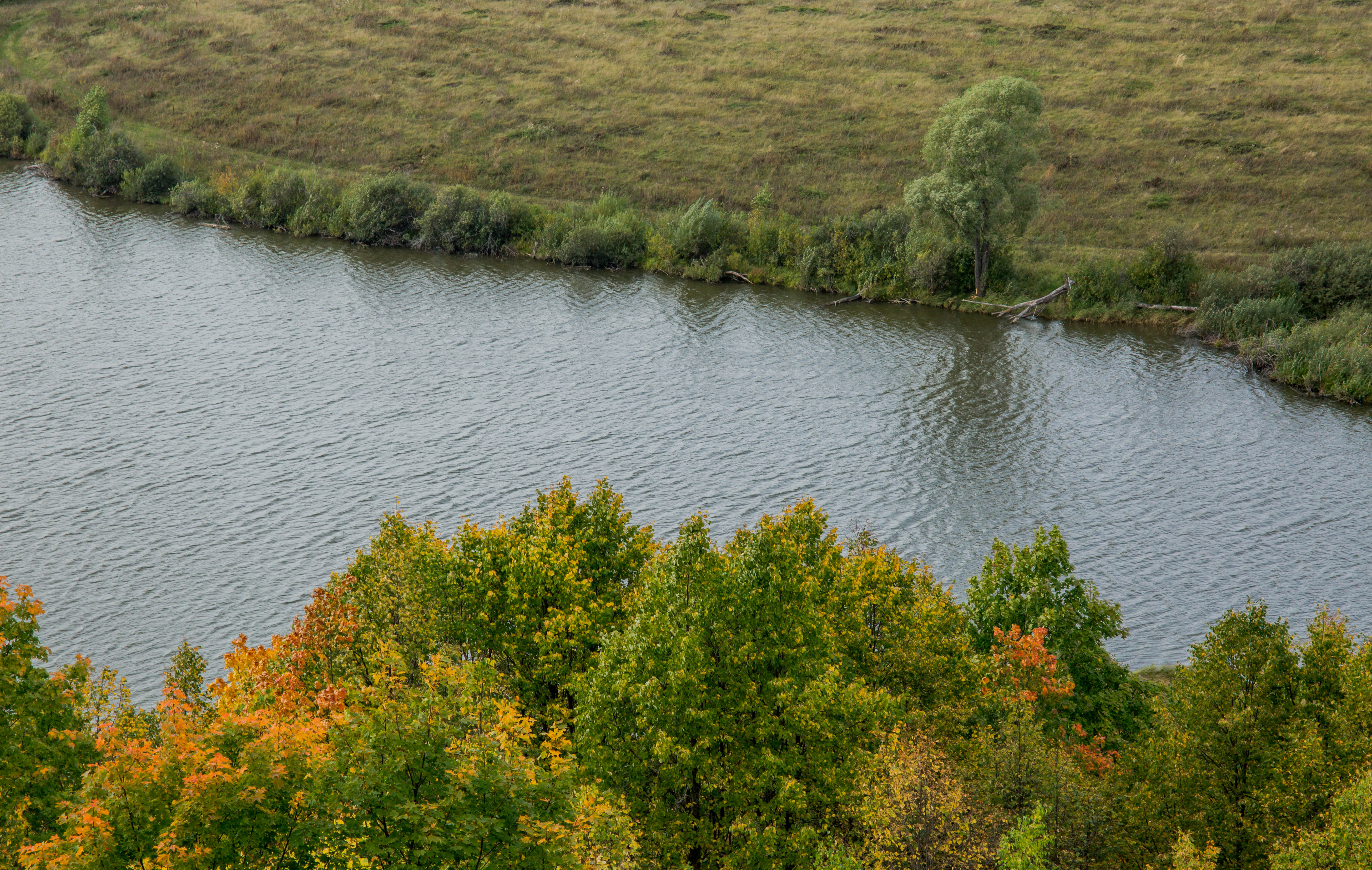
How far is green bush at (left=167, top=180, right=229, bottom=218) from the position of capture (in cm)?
9462

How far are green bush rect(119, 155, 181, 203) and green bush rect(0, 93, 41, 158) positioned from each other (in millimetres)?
15882

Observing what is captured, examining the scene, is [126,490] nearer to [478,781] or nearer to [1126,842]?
[478,781]

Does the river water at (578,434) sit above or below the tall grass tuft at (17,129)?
below

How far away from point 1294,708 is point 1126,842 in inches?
227

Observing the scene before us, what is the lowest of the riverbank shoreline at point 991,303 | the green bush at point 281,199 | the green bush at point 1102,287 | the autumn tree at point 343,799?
the autumn tree at point 343,799

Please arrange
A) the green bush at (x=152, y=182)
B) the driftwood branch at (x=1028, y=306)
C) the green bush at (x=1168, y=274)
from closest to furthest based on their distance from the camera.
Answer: the green bush at (x=1168, y=274) → the driftwood branch at (x=1028, y=306) → the green bush at (x=152, y=182)

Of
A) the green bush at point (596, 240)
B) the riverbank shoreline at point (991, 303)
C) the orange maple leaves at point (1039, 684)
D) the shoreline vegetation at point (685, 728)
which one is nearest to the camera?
the shoreline vegetation at point (685, 728)

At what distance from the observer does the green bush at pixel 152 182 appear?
97688mm

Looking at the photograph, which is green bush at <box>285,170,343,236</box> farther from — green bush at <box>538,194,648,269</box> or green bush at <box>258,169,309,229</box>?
green bush at <box>538,194,648,269</box>

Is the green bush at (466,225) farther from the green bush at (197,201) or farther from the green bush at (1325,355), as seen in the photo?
the green bush at (1325,355)

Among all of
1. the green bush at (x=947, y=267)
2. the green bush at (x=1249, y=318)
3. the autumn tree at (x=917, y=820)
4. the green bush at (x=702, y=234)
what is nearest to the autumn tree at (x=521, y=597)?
the autumn tree at (x=917, y=820)

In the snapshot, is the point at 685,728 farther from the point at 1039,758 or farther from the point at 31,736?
the point at 31,736

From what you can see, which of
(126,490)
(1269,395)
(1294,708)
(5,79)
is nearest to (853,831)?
(1294,708)

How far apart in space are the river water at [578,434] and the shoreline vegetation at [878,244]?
2.77 meters
